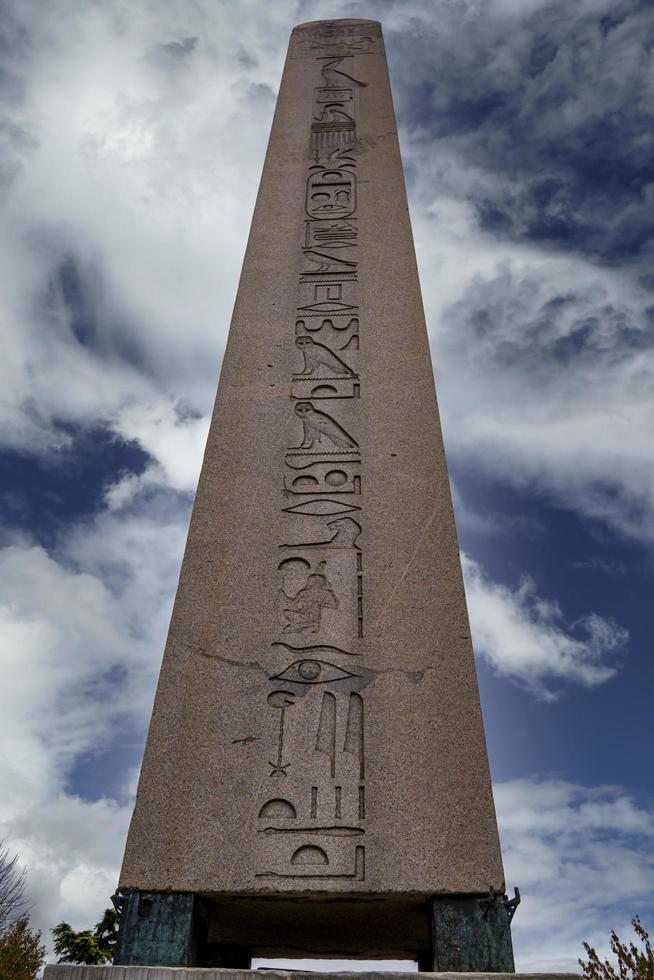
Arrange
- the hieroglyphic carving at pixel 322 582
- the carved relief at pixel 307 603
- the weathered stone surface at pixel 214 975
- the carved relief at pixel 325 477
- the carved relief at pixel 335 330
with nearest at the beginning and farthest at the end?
1. the weathered stone surface at pixel 214 975
2. the hieroglyphic carving at pixel 322 582
3. the carved relief at pixel 307 603
4. the carved relief at pixel 325 477
5. the carved relief at pixel 335 330

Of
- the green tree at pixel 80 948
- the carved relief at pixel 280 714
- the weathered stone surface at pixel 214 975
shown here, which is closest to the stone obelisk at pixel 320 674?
the carved relief at pixel 280 714

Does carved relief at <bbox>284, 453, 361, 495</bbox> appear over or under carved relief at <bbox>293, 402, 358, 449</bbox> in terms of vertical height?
under

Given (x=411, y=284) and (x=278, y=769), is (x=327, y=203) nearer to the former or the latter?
(x=411, y=284)

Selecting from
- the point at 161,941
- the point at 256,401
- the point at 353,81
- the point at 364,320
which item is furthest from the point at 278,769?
the point at 353,81

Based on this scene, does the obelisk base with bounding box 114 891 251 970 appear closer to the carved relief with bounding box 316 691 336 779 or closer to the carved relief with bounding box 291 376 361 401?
the carved relief with bounding box 316 691 336 779

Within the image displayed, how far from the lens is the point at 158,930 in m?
2.71

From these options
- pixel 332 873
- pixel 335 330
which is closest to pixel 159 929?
pixel 332 873

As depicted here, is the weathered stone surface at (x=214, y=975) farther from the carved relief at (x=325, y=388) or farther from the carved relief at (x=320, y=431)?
the carved relief at (x=325, y=388)

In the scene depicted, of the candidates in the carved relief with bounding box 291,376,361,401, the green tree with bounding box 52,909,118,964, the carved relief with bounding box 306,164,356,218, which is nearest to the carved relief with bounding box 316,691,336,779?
the carved relief with bounding box 291,376,361,401

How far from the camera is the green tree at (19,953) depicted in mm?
15246

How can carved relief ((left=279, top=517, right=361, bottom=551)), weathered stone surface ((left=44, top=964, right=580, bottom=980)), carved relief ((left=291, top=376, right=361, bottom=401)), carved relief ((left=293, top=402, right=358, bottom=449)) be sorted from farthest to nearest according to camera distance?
carved relief ((left=291, top=376, right=361, bottom=401)) → carved relief ((left=293, top=402, right=358, bottom=449)) → carved relief ((left=279, top=517, right=361, bottom=551)) → weathered stone surface ((left=44, top=964, right=580, bottom=980))

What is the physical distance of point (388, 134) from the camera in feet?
18.8

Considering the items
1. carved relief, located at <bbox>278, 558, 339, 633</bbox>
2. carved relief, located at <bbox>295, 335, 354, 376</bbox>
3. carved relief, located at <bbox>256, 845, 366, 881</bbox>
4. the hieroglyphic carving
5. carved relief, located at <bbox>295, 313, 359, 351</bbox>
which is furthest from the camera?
carved relief, located at <bbox>295, 313, 359, 351</bbox>

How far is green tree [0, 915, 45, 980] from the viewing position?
15.2m
